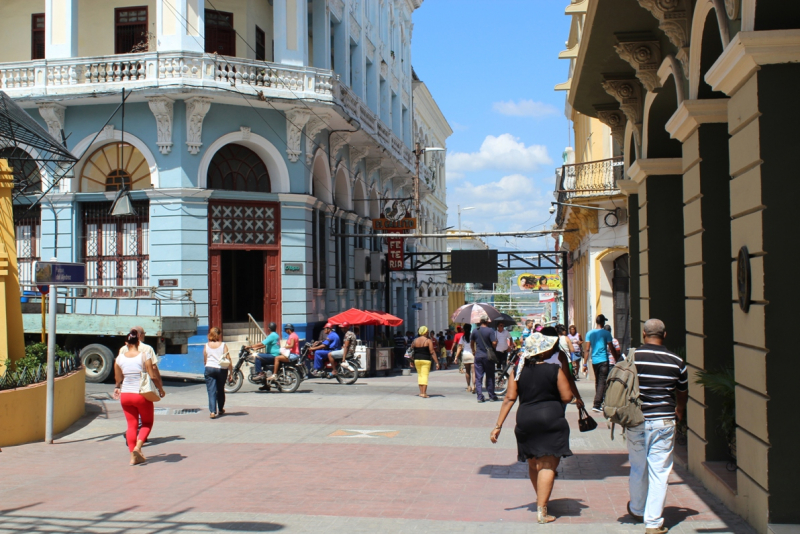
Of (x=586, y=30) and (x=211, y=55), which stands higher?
(x=211, y=55)

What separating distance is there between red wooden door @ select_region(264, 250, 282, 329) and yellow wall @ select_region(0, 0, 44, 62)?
32.8 feet

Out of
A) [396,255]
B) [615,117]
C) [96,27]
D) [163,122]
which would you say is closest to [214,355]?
[615,117]

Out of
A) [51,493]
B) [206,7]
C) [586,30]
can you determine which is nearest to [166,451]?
[51,493]

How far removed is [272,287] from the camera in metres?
24.3

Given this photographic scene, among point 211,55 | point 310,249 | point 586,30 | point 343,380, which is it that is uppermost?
point 211,55

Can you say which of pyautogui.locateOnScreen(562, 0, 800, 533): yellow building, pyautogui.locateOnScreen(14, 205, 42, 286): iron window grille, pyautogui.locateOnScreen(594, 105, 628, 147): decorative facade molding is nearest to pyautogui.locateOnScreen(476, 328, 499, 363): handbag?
pyautogui.locateOnScreen(562, 0, 800, 533): yellow building

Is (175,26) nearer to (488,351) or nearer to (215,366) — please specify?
(215,366)

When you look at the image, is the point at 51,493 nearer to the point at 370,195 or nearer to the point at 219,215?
the point at 219,215

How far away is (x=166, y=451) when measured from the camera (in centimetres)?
1131

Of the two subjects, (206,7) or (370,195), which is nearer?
(206,7)

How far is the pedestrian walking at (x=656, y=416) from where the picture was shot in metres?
6.72

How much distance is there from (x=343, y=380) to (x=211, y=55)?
9340 millimetres

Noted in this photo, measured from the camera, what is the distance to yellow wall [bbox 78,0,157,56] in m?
25.3

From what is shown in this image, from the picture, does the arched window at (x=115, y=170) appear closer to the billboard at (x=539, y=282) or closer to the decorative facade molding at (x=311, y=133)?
the decorative facade molding at (x=311, y=133)
